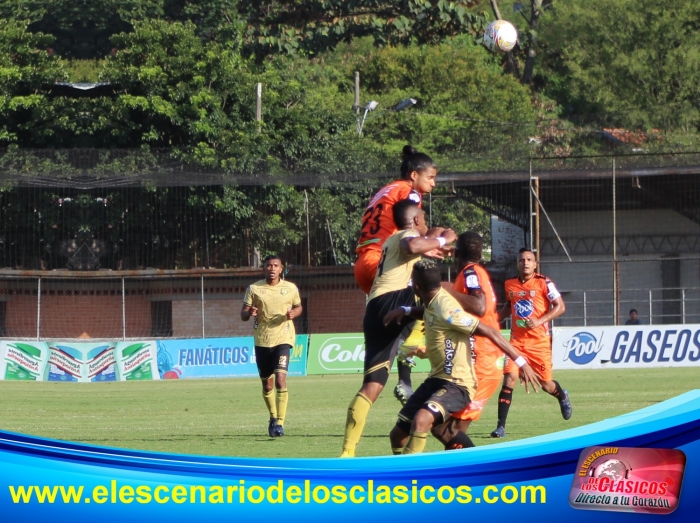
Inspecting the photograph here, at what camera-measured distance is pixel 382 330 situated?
821 cm

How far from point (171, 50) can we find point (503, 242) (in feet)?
49.5

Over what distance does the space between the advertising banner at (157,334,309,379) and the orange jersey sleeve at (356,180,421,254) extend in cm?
1766

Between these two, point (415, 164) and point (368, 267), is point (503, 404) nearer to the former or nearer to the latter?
point (368, 267)

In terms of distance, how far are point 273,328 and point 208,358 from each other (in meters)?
13.6

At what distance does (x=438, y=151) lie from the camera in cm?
3559

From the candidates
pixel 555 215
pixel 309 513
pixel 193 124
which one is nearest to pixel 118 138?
pixel 193 124

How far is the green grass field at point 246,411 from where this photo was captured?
11.1m

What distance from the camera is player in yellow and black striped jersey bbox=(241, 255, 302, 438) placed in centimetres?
1263

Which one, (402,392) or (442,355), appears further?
(402,392)

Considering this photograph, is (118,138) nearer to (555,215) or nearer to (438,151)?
(438,151)

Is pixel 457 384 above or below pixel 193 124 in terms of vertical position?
below

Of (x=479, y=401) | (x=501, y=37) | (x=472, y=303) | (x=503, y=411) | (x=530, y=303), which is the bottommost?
(x=503, y=411)

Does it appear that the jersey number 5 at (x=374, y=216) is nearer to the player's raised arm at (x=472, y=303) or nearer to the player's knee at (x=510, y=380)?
the player's raised arm at (x=472, y=303)

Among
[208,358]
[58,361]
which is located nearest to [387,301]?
[208,358]
